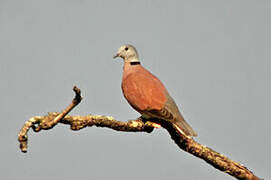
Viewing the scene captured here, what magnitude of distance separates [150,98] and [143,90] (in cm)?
→ 14

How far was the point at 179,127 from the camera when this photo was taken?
5320mm

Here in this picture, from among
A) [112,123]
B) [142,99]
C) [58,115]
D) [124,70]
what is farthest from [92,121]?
[124,70]

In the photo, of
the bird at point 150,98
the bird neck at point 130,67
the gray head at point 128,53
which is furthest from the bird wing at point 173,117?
the gray head at point 128,53

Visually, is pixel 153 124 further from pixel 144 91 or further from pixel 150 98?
pixel 144 91

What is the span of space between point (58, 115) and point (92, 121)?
53 centimetres

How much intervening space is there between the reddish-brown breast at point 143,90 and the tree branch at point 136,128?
0.19m

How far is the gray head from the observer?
246 inches

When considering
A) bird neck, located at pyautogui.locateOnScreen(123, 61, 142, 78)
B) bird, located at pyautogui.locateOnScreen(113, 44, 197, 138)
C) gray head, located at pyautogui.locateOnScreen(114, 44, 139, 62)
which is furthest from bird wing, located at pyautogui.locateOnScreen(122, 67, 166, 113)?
gray head, located at pyautogui.locateOnScreen(114, 44, 139, 62)

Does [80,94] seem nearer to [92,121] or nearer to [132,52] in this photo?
[92,121]

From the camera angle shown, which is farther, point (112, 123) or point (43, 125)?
point (112, 123)

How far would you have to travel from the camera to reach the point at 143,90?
5.56 m

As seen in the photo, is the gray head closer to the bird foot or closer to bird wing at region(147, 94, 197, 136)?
bird wing at region(147, 94, 197, 136)

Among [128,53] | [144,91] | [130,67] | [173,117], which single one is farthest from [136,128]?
[128,53]

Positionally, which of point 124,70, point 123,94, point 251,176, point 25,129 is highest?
point 124,70
